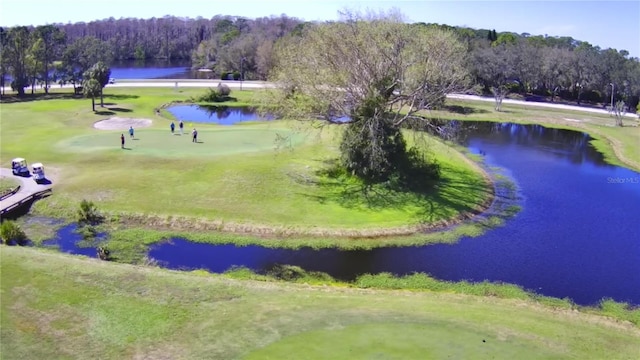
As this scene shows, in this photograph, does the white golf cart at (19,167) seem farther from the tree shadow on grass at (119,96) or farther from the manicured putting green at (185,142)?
the tree shadow on grass at (119,96)

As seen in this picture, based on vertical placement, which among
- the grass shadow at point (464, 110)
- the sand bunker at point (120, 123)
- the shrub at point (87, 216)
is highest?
the grass shadow at point (464, 110)

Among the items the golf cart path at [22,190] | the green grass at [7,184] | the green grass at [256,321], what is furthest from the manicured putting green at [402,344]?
the green grass at [7,184]

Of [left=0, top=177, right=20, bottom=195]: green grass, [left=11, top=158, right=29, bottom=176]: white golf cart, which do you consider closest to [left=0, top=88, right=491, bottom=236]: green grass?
[left=11, top=158, right=29, bottom=176]: white golf cart

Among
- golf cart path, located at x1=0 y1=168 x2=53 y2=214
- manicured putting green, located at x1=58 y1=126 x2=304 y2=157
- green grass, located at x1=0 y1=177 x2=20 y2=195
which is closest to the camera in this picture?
golf cart path, located at x1=0 y1=168 x2=53 y2=214

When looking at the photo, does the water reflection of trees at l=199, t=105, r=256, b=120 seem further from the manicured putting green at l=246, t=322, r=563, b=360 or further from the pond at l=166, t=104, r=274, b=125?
the manicured putting green at l=246, t=322, r=563, b=360

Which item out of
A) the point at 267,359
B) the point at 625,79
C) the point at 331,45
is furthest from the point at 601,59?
the point at 267,359

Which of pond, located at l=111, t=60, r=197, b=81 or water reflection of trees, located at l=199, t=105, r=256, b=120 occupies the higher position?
pond, located at l=111, t=60, r=197, b=81
